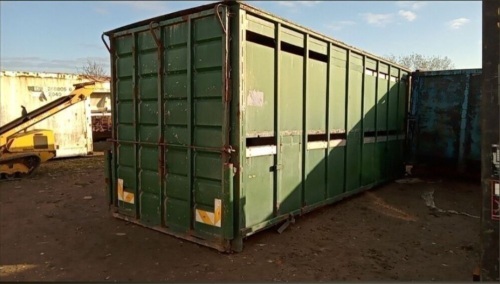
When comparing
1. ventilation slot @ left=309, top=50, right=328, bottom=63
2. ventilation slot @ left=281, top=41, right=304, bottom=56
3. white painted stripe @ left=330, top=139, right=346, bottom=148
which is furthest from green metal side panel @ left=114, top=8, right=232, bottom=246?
white painted stripe @ left=330, top=139, right=346, bottom=148

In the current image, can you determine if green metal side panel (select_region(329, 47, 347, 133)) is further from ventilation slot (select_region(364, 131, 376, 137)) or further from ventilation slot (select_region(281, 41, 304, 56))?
ventilation slot (select_region(364, 131, 376, 137))

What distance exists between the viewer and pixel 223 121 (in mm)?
4145

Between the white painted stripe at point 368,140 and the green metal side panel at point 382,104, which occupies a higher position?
the green metal side panel at point 382,104

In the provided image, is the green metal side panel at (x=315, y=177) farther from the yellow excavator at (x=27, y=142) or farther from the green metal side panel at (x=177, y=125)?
the yellow excavator at (x=27, y=142)

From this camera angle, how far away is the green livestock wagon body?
13.6 ft

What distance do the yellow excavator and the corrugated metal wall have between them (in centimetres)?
866

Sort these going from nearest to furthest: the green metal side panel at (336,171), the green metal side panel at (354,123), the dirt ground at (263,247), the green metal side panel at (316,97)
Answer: the dirt ground at (263,247) → the green metal side panel at (316,97) → the green metal side panel at (336,171) → the green metal side panel at (354,123)

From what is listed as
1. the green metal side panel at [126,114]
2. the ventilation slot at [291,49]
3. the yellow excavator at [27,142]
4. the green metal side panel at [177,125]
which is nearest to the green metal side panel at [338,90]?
the ventilation slot at [291,49]

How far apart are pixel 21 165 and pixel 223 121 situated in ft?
24.6

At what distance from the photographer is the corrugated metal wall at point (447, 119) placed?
28.1 feet

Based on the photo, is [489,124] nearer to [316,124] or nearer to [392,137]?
[316,124]

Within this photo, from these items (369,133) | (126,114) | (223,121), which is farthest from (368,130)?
(126,114)

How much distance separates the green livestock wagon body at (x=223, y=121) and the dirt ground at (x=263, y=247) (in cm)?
27

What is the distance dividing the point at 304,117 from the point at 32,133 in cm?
765
